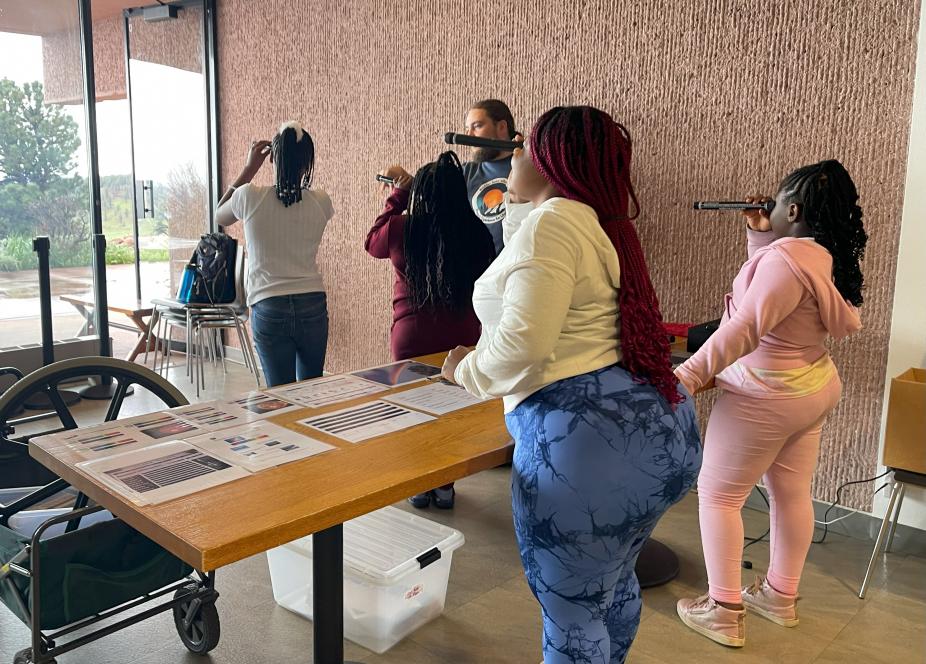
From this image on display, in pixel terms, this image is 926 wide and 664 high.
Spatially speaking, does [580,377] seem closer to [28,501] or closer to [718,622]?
[718,622]

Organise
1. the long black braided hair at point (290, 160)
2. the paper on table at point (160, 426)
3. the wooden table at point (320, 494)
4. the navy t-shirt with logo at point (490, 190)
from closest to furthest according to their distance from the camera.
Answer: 1. the wooden table at point (320, 494)
2. the paper on table at point (160, 426)
3. the long black braided hair at point (290, 160)
4. the navy t-shirt with logo at point (490, 190)

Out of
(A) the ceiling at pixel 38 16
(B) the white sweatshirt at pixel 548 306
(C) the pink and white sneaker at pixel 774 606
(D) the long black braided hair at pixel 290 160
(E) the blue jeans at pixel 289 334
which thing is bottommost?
(C) the pink and white sneaker at pixel 774 606

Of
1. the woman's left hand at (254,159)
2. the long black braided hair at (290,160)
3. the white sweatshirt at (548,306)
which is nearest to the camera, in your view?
the white sweatshirt at (548,306)

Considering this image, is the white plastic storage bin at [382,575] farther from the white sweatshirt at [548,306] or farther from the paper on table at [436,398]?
the white sweatshirt at [548,306]

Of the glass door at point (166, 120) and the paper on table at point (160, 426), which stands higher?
the glass door at point (166, 120)

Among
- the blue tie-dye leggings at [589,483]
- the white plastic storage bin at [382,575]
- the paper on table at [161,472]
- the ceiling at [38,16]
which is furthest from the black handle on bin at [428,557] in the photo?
the ceiling at [38,16]

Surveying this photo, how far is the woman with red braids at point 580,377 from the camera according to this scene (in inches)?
50.6

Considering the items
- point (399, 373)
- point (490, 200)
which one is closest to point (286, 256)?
point (490, 200)

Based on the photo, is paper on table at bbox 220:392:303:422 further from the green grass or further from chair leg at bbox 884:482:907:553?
the green grass

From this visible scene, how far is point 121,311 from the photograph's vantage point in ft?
17.4

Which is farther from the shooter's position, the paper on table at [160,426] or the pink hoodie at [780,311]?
the pink hoodie at [780,311]

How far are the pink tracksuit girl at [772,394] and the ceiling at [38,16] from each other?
4.14 m

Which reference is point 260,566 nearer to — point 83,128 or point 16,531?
point 16,531

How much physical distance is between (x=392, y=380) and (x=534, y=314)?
89cm
